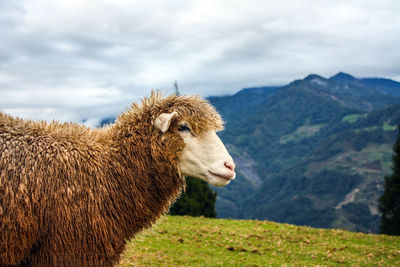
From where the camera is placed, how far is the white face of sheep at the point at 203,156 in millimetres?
5746

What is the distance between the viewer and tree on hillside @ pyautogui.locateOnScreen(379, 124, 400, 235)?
27.0 metres

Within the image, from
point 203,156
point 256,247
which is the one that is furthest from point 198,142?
point 256,247

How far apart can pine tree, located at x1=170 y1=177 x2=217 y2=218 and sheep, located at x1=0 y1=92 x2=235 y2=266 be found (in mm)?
23237

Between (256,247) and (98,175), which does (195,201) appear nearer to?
(256,247)

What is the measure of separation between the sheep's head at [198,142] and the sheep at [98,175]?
0.02m

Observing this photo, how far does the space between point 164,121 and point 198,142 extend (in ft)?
2.20

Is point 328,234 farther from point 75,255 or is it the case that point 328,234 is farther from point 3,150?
point 3,150

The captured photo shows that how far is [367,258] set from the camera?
462 inches

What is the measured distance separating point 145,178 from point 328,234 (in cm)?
1143

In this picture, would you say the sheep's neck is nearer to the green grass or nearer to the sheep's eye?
the sheep's eye

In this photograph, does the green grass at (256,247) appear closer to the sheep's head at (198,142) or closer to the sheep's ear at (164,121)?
the sheep's head at (198,142)

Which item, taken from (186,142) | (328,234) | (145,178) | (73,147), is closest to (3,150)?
(73,147)

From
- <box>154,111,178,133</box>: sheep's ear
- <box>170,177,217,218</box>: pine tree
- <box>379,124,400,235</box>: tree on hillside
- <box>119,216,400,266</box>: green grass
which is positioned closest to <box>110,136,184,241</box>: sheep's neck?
<box>154,111,178,133</box>: sheep's ear

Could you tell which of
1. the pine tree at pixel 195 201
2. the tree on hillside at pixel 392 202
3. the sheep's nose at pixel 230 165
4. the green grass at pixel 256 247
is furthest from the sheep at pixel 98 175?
the tree on hillside at pixel 392 202
